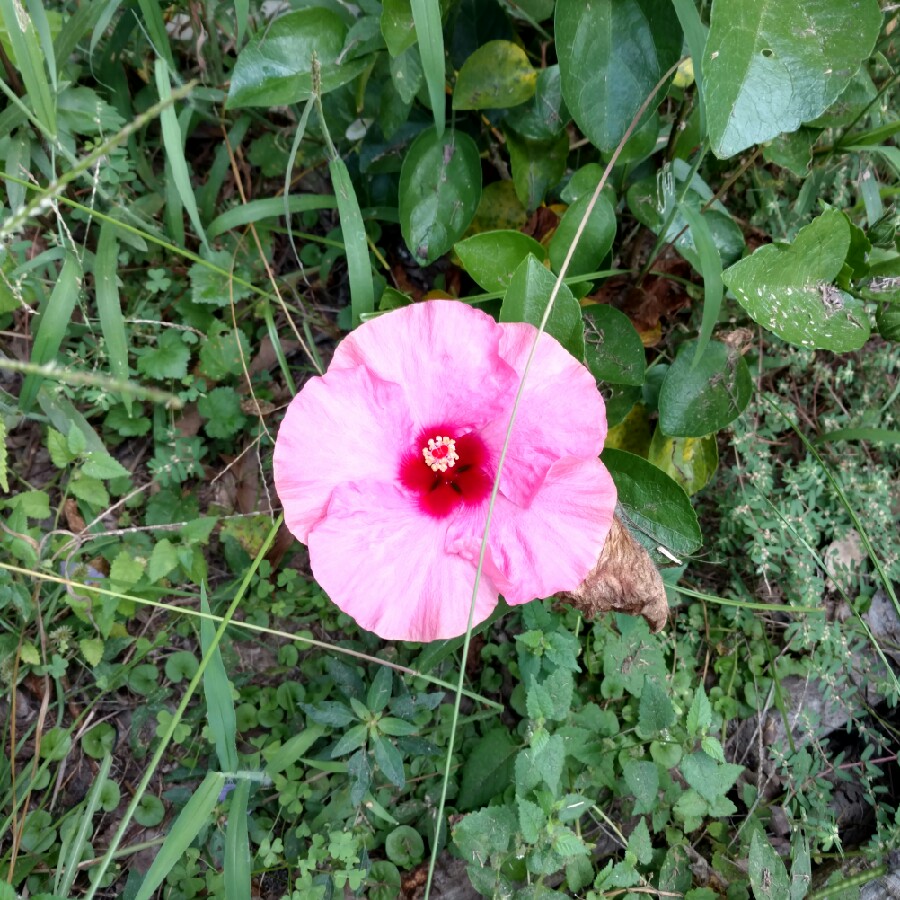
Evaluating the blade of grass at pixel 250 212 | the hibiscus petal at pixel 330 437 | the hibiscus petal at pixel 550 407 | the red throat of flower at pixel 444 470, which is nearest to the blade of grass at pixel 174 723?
the hibiscus petal at pixel 330 437

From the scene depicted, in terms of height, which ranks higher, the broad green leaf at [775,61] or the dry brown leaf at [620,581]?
the broad green leaf at [775,61]

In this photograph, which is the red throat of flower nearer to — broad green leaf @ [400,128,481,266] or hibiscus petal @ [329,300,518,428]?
hibiscus petal @ [329,300,518,428]

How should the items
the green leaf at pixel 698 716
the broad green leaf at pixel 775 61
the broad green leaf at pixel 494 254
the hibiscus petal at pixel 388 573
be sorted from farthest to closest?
the green leaf at pixel 698 716 < the broad green leaf at pixel 494 254 < the hibiscus petal at pixel 388 573 < the broad green leaf at pixel 775 61

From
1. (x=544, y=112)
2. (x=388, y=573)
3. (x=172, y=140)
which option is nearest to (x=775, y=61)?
(x=544, y=112)

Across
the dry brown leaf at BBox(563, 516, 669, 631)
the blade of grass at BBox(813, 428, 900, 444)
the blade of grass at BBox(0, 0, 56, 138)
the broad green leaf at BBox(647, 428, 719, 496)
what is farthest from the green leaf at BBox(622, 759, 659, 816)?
the blade of grass at BBox(0, 0, 56, 138)

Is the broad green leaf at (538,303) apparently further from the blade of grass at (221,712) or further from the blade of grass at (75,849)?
the blade of grass at (75,849)

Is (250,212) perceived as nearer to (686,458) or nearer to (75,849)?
(686,458)
